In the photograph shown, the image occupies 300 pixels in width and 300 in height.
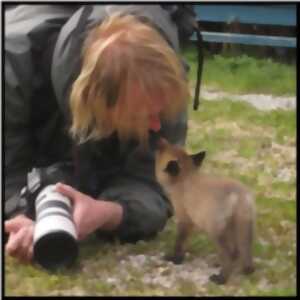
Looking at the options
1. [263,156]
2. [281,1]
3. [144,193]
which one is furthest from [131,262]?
[281,1]

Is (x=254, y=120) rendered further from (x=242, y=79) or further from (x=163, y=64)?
(x=163, y=64)

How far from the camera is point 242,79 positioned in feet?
11.2

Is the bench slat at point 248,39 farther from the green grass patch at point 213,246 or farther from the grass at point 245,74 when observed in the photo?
the green grass patch at point 213,246

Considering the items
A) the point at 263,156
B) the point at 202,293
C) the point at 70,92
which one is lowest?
the point at 202,293

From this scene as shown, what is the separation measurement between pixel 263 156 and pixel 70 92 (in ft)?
1.88

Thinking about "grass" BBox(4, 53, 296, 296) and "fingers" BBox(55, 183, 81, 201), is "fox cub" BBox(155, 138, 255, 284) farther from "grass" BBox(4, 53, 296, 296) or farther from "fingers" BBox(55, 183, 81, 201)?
"fingers" BBox(55, 183, 81, 201)

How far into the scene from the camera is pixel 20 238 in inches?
130

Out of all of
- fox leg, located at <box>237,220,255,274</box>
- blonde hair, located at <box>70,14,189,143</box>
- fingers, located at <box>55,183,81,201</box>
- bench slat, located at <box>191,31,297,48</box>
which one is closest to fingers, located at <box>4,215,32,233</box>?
fingers, located at <box>55,183,81,201</box>

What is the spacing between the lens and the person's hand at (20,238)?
3.30 m

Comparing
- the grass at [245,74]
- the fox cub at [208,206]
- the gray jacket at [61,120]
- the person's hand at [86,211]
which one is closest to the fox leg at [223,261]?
the fox cub at [208,206]

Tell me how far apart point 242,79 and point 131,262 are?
595 mm

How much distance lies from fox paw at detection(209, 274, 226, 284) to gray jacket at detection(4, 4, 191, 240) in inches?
8.1

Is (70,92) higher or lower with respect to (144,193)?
higher

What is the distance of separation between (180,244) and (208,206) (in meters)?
0.14
